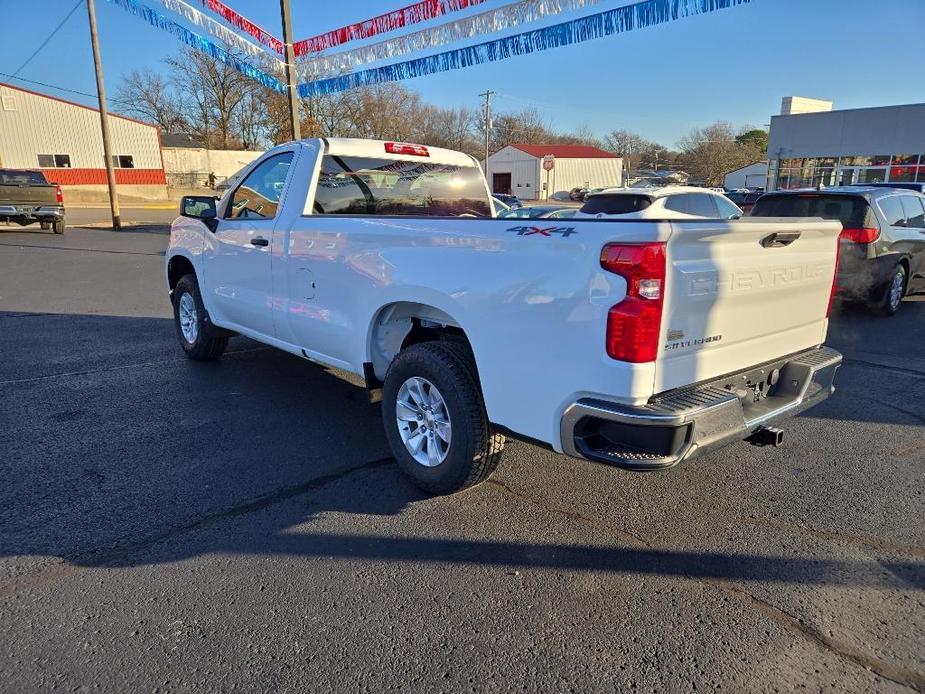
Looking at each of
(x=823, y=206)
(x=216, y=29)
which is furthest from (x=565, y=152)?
(x=823, y=206)

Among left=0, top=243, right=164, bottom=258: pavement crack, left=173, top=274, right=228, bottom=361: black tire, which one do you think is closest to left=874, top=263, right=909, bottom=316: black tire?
left=173, top=274, right=228, bottom=361: black tire

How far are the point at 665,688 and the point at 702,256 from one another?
171 centimetres

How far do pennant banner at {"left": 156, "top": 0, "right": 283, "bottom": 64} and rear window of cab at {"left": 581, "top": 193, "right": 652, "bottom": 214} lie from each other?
693 centimetres

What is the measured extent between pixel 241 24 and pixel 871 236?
1101 cm

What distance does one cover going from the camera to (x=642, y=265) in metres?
2.57

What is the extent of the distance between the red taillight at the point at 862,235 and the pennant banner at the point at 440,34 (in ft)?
15.0

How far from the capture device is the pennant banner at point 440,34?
30.8 feet

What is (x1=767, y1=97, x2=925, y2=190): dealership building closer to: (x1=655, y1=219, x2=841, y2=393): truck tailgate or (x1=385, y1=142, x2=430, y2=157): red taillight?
(x1=385, y1=142, x2=430, y2=157): red taillight

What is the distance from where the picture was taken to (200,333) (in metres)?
6.34

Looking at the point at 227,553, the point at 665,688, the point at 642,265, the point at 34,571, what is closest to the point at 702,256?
the point at 642,265

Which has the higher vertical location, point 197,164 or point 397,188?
point 197,164

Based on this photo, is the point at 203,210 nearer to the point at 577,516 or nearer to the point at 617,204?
the point at 577,516

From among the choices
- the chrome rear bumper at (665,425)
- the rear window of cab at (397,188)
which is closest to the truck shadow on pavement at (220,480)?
the chrome rear bumper at (665,425)

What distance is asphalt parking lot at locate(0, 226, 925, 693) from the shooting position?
2.37 m
